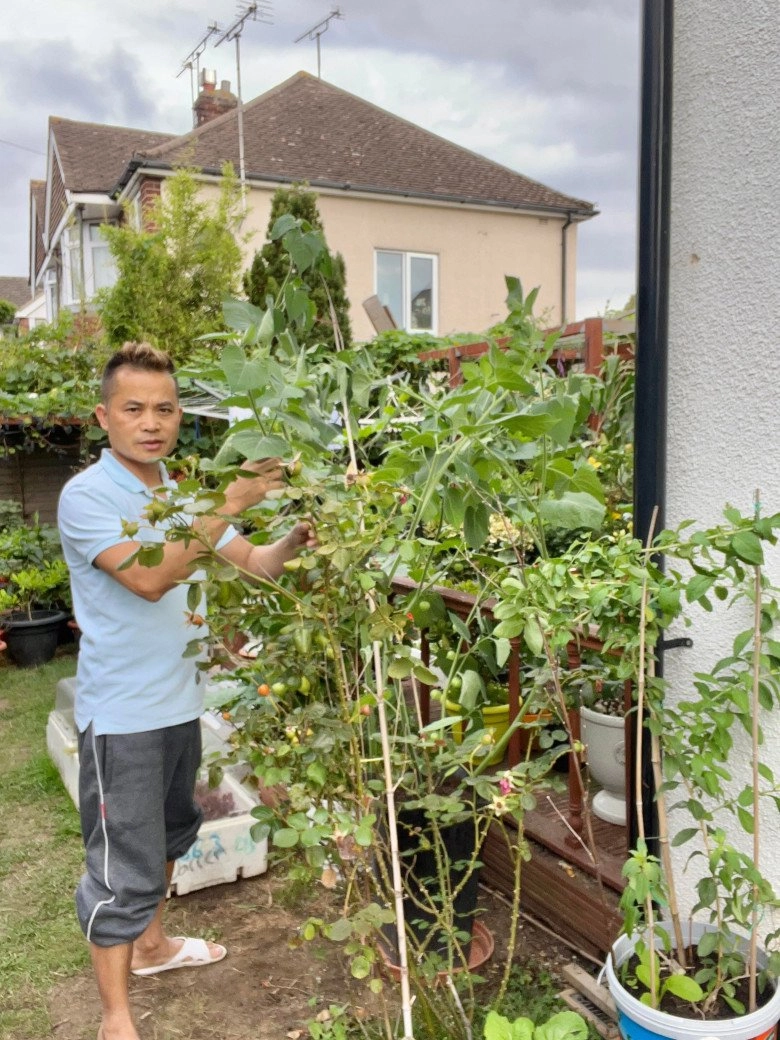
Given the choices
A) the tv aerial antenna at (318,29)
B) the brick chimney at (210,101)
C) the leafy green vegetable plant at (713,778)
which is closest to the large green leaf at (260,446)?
the leafy green vegetable plant at (713,778)

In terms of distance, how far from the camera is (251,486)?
5.47 ft

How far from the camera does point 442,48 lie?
2.78 meters

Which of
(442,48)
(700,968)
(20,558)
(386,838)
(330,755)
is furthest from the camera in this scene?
(20,558)

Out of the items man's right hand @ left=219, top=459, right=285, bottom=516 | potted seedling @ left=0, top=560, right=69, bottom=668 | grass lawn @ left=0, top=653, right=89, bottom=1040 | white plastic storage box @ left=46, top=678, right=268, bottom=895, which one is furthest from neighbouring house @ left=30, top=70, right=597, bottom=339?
man's right hand @ left=219, top=459, right=285, bottom=516

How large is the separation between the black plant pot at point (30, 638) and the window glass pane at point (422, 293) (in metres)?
8.96

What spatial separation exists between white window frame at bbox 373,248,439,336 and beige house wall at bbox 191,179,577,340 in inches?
2.4

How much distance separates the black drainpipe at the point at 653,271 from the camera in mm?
1870

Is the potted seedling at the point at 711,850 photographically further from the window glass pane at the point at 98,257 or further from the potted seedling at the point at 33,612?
the window glass pane at the point at 98,257

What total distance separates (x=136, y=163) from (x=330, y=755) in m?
11.5

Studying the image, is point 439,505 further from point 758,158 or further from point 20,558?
point 20,558

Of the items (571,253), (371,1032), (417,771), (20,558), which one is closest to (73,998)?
(371,1032)

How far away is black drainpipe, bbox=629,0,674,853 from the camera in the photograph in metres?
1.87

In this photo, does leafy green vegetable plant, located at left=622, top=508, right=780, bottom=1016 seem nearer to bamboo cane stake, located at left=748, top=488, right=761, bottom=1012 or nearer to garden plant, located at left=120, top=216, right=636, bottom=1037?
bamboo cane stake, located at left=748, top=488, right=761, bottom=1012

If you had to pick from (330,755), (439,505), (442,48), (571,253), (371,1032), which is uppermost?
(571,253)
